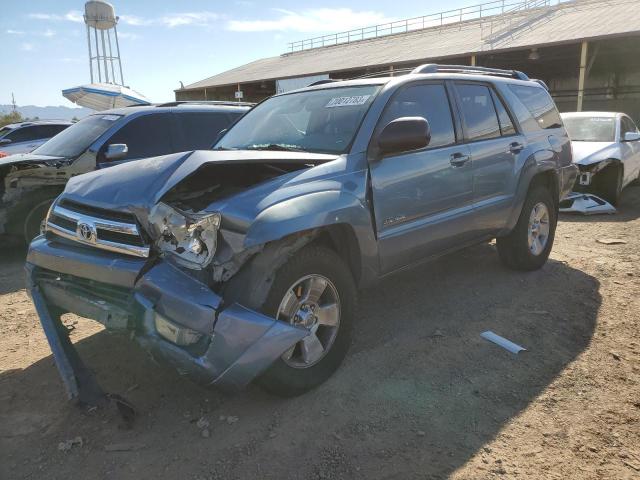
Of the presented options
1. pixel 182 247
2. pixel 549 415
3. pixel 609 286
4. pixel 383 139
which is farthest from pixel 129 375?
pixel 609 286

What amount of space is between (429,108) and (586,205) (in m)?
5.65

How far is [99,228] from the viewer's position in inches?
107

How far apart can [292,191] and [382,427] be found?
1351mm

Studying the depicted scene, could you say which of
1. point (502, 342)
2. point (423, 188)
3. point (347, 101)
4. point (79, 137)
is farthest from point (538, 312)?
point (79, 137)

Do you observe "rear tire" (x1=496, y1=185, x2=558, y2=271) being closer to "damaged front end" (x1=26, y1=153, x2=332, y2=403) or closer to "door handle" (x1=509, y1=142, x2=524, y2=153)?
"door handle" (x1=509, y1=142, x2=524, y2=153)

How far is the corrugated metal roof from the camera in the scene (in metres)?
19.2

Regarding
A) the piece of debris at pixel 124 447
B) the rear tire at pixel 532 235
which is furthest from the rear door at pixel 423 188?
the piece of debris at pixel 124 447

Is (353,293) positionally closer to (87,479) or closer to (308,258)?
(308,258)

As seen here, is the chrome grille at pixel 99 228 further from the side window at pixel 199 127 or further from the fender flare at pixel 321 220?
the side window at pixel 199 127

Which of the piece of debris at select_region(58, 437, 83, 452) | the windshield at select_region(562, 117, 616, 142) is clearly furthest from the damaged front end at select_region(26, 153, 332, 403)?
the windshield at select_region(562, 117, 616, 142)

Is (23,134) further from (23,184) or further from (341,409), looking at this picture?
(341,409)

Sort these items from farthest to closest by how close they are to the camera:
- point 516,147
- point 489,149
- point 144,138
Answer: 1. point 144,138
2. point 516,147
3. point 489,149

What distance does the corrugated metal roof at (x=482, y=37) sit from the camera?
1923 centimetres

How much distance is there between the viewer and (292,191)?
273 cm
